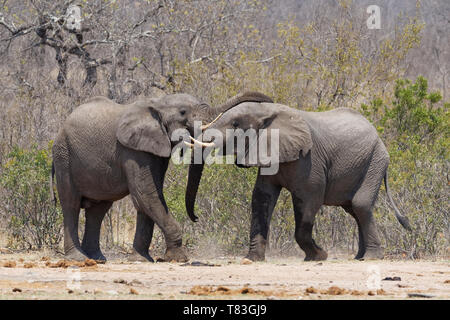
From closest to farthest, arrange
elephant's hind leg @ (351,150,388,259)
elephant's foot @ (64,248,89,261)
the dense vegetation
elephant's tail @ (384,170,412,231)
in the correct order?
1. elephant's foot @ (64,248,89,261)
2. elephant's hind leg @ (351,150,388,259)
3. elephant's tail @ (384,170,412,231)
4. the dense vegetation

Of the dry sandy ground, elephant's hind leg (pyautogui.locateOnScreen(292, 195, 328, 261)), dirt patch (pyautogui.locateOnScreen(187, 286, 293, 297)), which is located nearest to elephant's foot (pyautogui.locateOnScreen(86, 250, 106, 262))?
the dry sandy ground

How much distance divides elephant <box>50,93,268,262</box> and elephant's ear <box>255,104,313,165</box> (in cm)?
35

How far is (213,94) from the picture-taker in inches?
675

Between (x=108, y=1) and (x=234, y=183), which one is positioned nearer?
(x=234, y=183)

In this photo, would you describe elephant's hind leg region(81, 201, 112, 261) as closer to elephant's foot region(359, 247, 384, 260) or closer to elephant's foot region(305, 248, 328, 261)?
elephant's foot region(305, 248, 328, 261)

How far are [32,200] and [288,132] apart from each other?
4373 mm

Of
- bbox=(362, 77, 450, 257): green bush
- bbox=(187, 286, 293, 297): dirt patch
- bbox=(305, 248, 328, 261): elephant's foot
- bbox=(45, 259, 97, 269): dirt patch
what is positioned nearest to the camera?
bbox=(187, 286, 293, 297): dirt patch

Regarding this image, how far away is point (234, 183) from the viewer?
14.6m

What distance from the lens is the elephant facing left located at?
12664 mm

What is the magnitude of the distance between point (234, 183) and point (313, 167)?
2.05 metres
